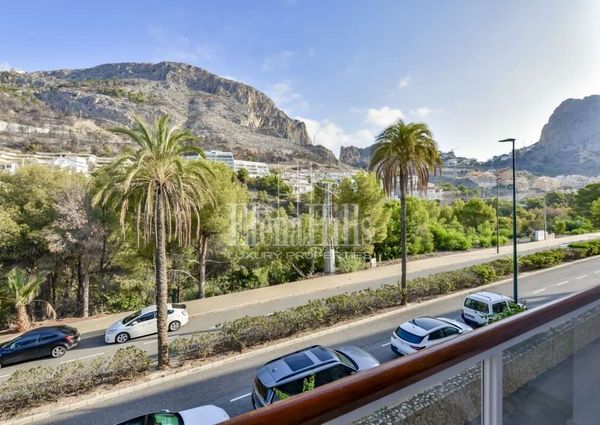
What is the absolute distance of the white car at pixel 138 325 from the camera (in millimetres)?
10148

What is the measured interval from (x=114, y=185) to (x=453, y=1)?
1230 centimetres

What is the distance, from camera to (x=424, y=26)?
12.0 meters

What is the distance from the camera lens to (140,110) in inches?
3305

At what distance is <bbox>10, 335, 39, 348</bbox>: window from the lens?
9109 millimetres

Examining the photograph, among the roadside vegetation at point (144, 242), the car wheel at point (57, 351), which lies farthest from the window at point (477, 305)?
the car wheel at point (57, 351)

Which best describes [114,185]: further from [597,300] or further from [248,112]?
[248,112]

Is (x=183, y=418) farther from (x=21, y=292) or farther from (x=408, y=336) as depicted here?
(x=21, y=292)

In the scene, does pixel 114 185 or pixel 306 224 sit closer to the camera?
pixel 114 185

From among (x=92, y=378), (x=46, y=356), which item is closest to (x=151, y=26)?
(x=46, y=356)

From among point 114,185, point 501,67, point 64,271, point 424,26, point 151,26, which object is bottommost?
point 64,271

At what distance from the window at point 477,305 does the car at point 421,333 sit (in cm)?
162

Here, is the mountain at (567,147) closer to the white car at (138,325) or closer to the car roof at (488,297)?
the car roof at (488,297)

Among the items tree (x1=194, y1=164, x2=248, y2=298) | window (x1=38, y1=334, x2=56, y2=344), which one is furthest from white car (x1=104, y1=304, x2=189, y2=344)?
tree (x1=194, y1=164, x2=248, y2=298)

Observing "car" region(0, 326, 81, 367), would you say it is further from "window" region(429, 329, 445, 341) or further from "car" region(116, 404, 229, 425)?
"window" region(429, 329, 445, 341)
